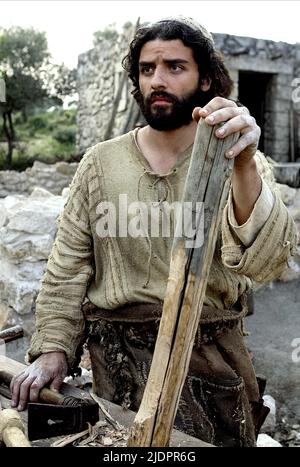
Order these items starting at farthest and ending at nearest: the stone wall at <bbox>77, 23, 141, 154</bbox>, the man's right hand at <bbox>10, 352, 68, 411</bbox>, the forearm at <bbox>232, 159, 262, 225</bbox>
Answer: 1. the stone wall at <bbox>77, 23, 141, 154</bbox>
2. the man's right hand at <bbox>10, 352, 68, 411</bbox>
3. the forearm at <bbox>232, 159, 262, 225</bbox>

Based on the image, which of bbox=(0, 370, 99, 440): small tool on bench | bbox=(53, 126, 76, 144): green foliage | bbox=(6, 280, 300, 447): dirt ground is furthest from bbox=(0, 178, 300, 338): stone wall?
bbox=(53, 126, 76, 144): green foliage

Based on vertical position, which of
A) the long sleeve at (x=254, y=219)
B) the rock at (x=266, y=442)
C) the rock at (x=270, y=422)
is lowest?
the rock at (x=270, y=422)

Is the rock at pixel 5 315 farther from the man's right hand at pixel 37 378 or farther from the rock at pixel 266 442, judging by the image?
the man's right hand at pixel 37 378

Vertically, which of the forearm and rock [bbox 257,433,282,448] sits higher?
the forearm

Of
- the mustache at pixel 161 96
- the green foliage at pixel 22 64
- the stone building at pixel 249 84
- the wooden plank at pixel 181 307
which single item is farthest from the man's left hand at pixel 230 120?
the green foliage at pixel 22 64

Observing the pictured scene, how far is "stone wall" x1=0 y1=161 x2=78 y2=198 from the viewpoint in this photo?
10992 mm

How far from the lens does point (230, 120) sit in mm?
1433

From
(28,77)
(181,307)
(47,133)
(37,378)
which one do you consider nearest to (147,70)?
(181,307)

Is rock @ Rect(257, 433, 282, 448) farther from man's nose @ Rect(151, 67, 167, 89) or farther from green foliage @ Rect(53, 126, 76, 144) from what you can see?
green foliage @ Rect(53, 126, 76, 144)

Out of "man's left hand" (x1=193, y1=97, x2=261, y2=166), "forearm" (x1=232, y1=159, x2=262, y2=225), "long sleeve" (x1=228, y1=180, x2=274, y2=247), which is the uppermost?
"man's left hand" (x1=193, y1=97, x2=261, y2=166)

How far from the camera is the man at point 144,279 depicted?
206 cm

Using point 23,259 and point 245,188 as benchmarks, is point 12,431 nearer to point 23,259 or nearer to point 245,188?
point 245,188

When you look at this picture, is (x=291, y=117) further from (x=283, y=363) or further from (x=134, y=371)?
(x=134, y=371)

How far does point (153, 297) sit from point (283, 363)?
276 cm
